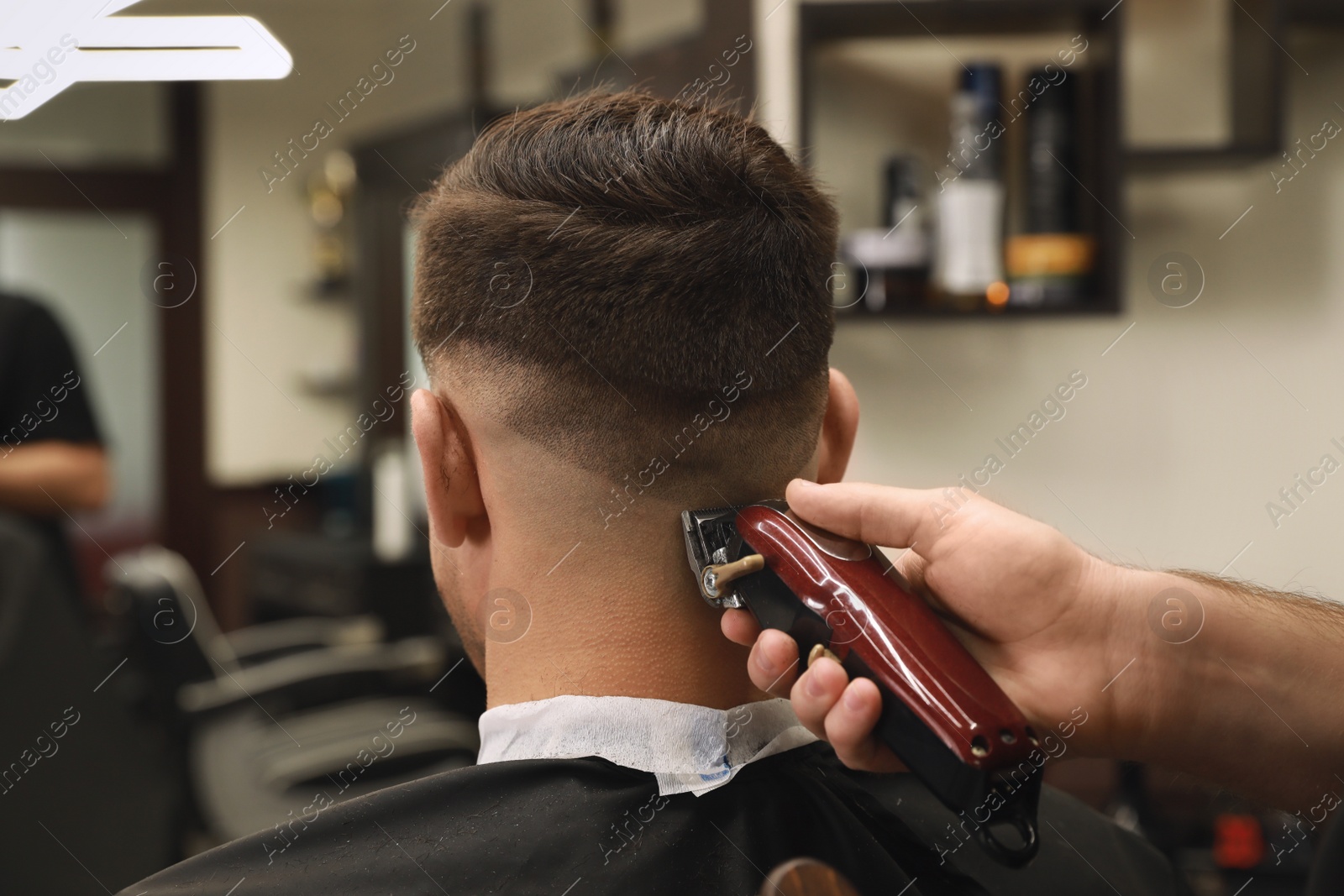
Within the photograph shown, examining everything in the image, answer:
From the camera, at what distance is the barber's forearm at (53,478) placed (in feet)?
7.07

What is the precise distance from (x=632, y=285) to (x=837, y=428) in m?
0.38

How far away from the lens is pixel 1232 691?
1.06 metres

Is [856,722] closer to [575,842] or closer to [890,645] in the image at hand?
[890,645]

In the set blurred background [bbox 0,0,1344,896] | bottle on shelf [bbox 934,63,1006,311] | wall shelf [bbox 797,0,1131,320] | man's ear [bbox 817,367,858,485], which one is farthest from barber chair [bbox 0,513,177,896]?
bottle on shelf [bbox 934,63,1006,311]

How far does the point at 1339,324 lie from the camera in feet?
6.98

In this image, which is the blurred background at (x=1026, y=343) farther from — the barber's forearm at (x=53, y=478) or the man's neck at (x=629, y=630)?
the man's neck at (x=629, y=630)

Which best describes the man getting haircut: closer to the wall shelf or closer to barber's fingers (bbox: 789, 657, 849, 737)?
barber's fingers (bbox: 789, 657, 849, 737)

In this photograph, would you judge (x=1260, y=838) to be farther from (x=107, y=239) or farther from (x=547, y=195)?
(x=107, y=239)

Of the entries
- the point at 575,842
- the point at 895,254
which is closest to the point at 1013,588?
the point at 575,842

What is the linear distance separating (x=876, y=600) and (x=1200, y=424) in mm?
1566

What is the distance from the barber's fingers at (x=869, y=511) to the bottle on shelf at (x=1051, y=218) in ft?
3.79

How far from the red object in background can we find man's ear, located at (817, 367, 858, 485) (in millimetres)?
1286

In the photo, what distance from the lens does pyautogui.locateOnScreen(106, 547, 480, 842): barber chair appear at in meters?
2.26

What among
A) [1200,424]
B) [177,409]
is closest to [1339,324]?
[1200,424]
